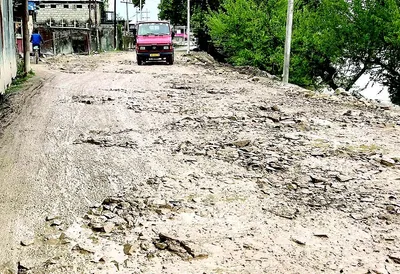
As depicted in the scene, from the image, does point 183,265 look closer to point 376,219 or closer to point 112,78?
point 376,219

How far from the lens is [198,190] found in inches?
210

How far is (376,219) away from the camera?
4562 millimetres

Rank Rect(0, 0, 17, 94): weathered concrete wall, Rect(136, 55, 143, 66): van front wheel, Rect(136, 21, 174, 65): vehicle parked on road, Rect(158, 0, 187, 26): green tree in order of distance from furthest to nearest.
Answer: Rect(158, 0, 187, 26): green tree < Rect(136, 55, 143, 66): van front wheel < Rect(136, 21, 174, 65): vehicle parked on road < Rect(0, 0, 17, 94): weathered concrete wall

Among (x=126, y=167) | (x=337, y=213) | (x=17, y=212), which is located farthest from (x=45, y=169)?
(x=337, y=213)

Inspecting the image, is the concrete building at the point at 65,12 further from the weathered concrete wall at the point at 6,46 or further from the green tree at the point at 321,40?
the weathered concrete wall at the point at 6,46

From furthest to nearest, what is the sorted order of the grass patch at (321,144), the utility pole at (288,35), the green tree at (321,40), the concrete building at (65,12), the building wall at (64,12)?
the building wall at (64,12)
the concrete building at (65,12)
the green tree at (321,40)
the utility pole at (288,35)
the grass patch at (321,144)

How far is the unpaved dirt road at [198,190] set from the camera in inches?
151

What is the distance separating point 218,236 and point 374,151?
12.5 ft

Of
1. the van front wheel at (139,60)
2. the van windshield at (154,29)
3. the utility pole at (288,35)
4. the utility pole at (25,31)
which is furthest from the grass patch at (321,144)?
the van windshield at (154,29)

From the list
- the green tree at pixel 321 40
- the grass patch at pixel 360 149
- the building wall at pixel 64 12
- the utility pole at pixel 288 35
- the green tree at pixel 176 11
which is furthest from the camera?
the building wall at pixel 64 12

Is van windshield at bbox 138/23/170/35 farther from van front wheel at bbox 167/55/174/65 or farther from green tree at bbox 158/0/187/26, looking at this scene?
green tree at bbox 158/0/187/26

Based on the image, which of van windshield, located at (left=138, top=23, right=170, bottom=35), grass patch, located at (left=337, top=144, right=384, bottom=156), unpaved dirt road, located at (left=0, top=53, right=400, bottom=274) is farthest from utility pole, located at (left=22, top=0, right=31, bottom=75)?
grass patch, located at (left=337, top=144, right=384, bottom=156)

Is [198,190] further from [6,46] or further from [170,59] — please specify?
[170,59]

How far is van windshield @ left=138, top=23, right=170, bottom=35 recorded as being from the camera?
24172 mm
